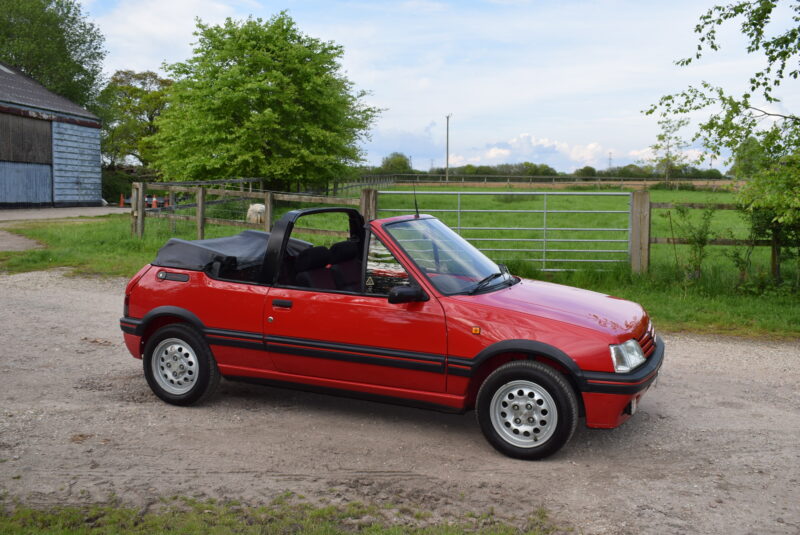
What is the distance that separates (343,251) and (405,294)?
3.99 feet

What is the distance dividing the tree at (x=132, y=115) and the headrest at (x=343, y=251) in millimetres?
60351

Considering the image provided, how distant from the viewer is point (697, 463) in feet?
16.0

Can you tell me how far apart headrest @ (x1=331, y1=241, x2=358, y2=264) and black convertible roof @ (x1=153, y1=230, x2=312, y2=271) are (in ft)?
1.32

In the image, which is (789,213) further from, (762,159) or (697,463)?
(697,463)

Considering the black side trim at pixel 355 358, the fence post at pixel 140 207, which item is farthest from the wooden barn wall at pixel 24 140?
the black side trim at pixel 355 358

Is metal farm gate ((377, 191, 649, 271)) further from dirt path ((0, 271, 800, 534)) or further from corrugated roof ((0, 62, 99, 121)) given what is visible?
corrugated roof ((0, 62, 99, 121))

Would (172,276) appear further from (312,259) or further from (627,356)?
(627,356)

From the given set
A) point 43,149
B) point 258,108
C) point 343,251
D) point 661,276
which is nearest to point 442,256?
point 343,251

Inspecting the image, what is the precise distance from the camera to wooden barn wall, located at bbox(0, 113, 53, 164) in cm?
3425

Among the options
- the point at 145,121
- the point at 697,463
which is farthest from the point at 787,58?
the point at 145,121

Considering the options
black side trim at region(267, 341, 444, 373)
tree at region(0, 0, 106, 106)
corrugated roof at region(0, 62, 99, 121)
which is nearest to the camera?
black side trim at region(267, 341, 444, 373)

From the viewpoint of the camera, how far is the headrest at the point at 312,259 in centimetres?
582

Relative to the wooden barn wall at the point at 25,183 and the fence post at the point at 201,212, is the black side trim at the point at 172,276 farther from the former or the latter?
the wooden barn wall at the point at 25,183

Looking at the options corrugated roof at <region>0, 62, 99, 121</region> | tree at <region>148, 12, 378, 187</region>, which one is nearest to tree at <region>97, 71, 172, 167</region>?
corrugated roof at <region>0, 62, 99, 121</region>
